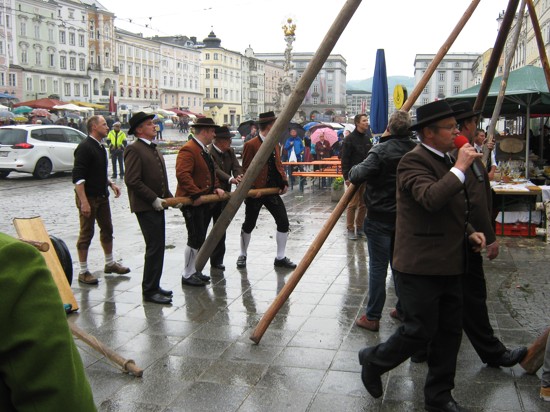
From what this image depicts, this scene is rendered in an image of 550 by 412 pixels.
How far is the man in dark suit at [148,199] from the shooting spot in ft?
21.2

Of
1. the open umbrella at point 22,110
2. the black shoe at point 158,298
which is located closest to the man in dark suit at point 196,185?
the black shoe at point 158,298

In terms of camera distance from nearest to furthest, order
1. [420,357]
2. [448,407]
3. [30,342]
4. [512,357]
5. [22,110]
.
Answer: [30,342]
[448,407]
[512,357]
[420,357]
[22,110]

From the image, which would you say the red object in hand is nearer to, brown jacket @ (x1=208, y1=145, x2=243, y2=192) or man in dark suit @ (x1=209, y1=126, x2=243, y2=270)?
man in dark suit @ (x1=209, y1=126, x2=243, y2=270)

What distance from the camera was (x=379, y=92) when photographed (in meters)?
8.94

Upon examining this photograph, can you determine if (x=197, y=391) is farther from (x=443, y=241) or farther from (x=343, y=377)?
(x=443, y=241)

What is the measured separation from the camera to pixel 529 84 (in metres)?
11.6

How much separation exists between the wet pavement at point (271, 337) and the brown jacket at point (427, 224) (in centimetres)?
99

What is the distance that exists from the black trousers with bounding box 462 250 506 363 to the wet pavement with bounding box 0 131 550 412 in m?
0.17

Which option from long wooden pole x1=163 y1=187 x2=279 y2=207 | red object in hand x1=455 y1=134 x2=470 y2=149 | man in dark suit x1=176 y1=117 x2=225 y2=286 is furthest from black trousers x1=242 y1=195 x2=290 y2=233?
red object in hand x1=455 y1=134 x2=470 y2=149

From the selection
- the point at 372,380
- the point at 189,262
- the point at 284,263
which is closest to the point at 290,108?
the point at 372,380

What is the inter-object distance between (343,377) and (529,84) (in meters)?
9.07

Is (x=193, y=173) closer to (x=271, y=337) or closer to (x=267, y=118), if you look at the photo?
(x=267, y=118)

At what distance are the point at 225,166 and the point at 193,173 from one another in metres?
1.00

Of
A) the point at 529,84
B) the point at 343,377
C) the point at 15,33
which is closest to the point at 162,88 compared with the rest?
the point at 15,33
